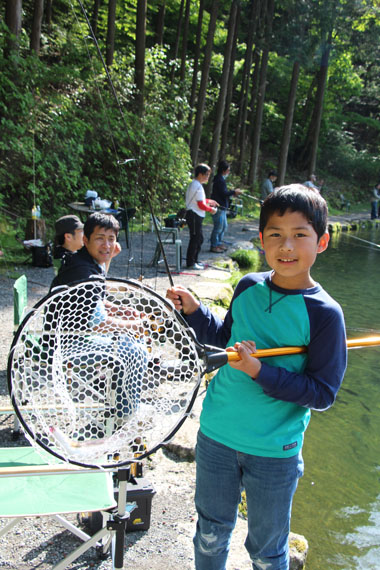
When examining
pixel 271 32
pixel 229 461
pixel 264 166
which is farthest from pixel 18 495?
pixel 264 166

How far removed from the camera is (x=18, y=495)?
232 centimetres

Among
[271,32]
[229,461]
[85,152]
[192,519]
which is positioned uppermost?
[271,32]

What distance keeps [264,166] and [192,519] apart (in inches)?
1264

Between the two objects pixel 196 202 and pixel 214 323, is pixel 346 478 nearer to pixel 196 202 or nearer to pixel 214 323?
pixel 214 323

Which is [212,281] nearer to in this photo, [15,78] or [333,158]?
[15,78]

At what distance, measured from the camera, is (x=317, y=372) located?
6.08 feet

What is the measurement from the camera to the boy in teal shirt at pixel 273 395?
1855 mm

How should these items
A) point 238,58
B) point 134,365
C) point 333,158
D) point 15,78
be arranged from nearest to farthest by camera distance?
point 134,365 → point 15,78 → point 238,58 → point 333,158

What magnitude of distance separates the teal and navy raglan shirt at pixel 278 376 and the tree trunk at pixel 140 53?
1535 centimetres

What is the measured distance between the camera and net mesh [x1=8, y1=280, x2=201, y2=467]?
72.1 inches

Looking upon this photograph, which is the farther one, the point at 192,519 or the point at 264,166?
the point at 264,166

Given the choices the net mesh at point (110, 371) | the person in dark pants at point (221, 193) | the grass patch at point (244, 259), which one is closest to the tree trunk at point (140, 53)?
the person in dark pants at point (221, 193)

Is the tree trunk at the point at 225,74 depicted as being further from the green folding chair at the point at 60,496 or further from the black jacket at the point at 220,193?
the green folding chair at the point at 60,496

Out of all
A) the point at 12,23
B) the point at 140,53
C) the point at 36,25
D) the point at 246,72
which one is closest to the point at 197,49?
the point at 246,72
